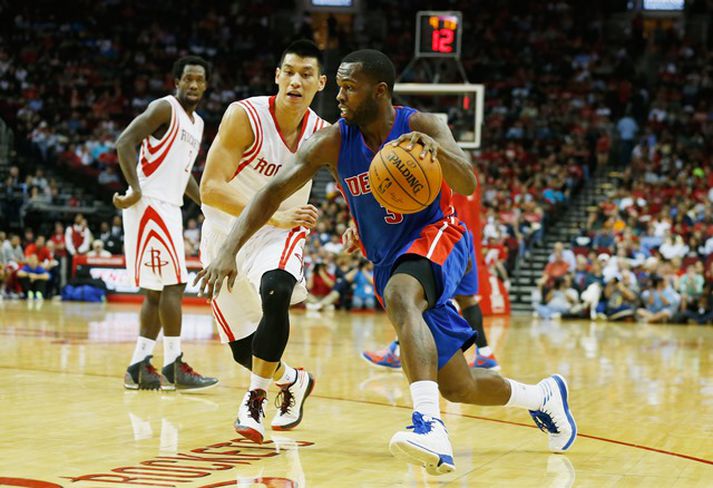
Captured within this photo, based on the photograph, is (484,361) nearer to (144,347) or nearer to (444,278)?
(144,347)

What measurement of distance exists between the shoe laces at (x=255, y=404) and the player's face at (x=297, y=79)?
158 cm

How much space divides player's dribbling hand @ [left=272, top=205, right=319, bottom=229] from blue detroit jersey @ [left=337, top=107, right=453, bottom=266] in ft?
1.63

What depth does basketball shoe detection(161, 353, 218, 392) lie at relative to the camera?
22.3 feet

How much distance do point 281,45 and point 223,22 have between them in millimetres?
1917

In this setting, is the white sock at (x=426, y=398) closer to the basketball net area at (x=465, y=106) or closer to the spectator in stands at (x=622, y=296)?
the basketball net area at (x=465, y=106)

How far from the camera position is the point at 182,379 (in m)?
6.81

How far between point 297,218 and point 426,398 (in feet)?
4.59

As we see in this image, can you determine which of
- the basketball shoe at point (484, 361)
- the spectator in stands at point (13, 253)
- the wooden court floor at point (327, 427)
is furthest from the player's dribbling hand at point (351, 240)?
the spectator in stands at point (13, 253)

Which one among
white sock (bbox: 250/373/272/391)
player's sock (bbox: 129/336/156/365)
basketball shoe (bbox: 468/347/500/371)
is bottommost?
basketball shoe (bbox: 468/347/500/371)

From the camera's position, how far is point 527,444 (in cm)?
500

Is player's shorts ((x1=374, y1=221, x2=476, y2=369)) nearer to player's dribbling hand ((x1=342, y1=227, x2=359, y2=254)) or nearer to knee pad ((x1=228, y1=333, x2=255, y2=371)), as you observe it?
player's dribbling hand ((x1=342, y1=227, x2=359, y2=254))

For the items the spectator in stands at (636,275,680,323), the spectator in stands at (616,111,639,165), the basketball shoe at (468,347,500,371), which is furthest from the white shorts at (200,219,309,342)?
the spectator in stands at (616,111,639,165)

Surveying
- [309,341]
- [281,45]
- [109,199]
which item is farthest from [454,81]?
[309,341]

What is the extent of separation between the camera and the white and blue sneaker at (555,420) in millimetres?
4750
